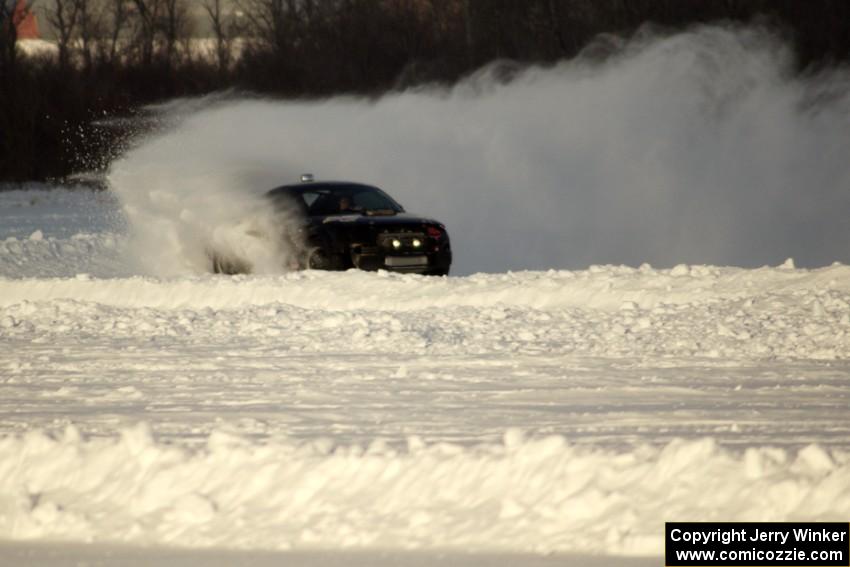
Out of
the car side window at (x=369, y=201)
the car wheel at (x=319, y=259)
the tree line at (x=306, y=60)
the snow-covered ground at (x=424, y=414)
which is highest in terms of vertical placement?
the tree line at (x=306, y=60)

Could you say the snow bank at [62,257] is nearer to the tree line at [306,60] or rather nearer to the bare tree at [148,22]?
the tree line at [306,60]

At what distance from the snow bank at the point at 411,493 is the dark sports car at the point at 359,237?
856 centimetres

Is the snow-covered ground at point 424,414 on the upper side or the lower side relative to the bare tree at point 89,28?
lower

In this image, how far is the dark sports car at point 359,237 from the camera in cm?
1522

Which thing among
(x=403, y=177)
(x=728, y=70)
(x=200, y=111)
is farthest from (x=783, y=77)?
(x=200, y=111)

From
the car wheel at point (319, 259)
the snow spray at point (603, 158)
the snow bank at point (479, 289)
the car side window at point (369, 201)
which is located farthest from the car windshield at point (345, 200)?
the snow spray at point (603, 158)

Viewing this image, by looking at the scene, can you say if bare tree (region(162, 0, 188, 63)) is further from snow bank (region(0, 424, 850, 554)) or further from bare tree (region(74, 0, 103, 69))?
snow bank (region(0, 424, 850, 554))

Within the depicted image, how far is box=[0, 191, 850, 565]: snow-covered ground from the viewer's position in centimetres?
573

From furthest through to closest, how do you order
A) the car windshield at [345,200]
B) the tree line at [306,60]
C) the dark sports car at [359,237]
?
the tree line at [306,60] < the car windshield at [345,200] < the dark sports car at [359,237]

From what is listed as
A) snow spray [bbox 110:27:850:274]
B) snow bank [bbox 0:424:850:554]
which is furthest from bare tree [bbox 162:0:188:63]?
snow bank [bbox 0:424:850:554]

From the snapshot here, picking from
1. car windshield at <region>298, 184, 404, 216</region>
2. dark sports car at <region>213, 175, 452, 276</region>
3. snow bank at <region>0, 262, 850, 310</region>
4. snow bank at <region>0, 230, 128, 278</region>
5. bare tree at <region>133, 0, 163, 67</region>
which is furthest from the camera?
bare tree at <region>133, 0, 163, 67</region>

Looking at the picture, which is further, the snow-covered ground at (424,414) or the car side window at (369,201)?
the car side window at (369,201)

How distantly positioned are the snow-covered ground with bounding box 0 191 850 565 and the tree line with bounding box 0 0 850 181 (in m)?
22.6

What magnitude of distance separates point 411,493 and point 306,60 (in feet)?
128
